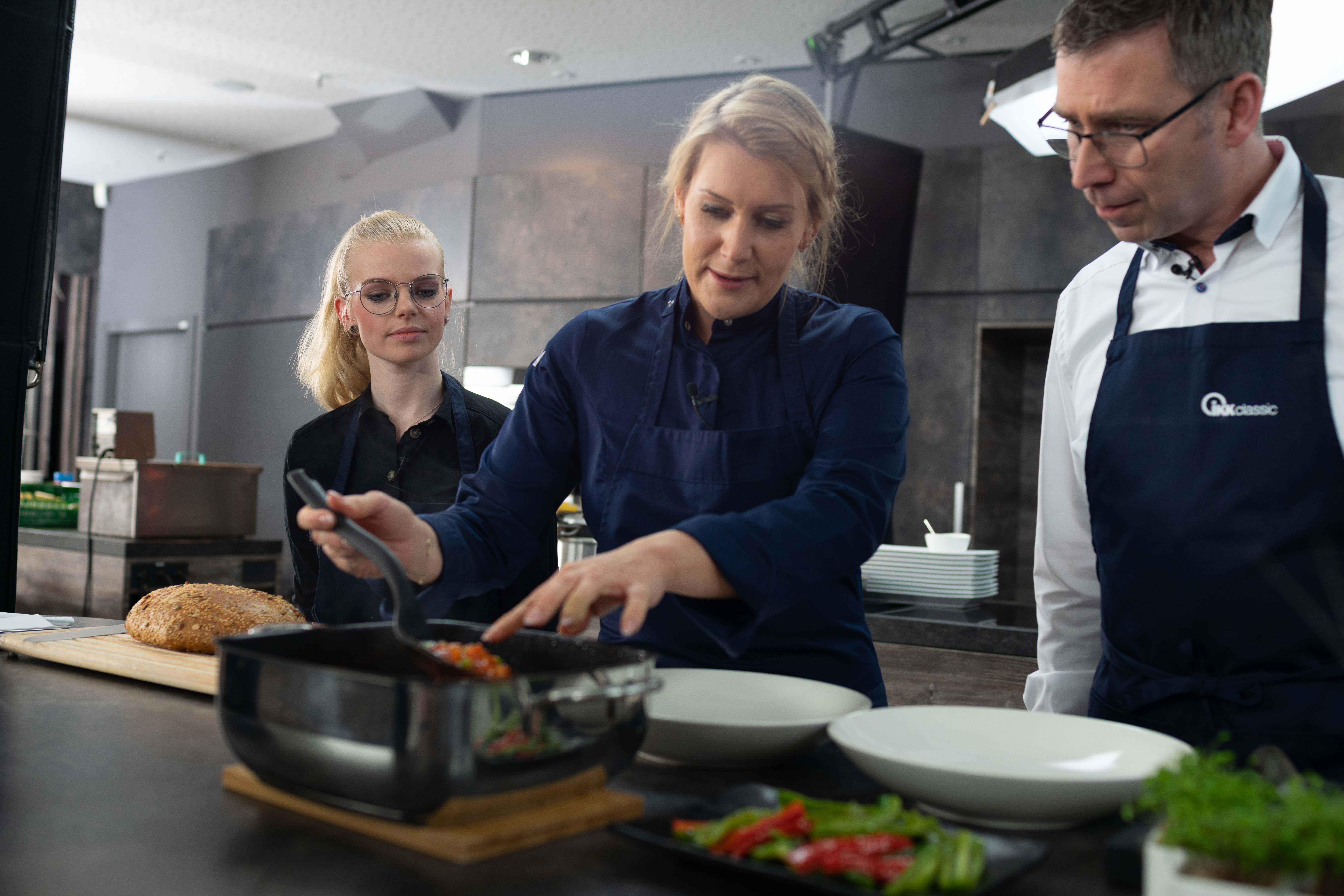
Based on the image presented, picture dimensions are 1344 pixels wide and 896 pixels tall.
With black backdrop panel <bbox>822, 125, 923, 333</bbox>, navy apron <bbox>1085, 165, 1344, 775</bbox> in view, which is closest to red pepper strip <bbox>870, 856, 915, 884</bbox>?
navy apron <bbox>1085, 165, 1344, 775</bbox>

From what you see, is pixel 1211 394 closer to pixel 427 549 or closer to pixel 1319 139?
pixel 427 549

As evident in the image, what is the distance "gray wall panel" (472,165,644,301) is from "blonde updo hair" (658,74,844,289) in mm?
3422

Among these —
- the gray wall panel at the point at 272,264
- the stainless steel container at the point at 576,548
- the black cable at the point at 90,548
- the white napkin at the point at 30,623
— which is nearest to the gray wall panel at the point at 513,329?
the gray wall panel at the point at 272,264

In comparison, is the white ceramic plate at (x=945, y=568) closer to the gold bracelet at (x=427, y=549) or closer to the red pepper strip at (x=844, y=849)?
the gold bracelet at (x=427, y=549)

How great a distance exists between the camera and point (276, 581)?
4.25 metres

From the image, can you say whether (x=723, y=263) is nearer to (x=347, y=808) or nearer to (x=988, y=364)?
(x=347, y=808)

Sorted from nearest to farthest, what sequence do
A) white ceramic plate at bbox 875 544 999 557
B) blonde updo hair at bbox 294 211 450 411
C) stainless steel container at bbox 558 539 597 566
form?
blonde updo hair at bbox 294 211 450 411 → white ceramic plate at bbox 875 544 999 557 → stainless steel container at bbox 558 539 597 566

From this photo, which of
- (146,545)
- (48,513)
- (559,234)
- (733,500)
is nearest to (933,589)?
(733,500)

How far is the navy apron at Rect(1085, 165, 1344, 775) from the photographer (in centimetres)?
117

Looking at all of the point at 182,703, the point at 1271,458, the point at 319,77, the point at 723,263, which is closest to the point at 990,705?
the point at 1271,458

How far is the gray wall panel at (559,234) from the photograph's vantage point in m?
4.75

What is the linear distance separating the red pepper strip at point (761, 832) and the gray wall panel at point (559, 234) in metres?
4.08

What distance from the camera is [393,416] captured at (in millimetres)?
1930

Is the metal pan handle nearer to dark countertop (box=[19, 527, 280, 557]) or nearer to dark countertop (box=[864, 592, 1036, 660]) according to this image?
dark countertop (box=[864, 592, 1036, 660])
